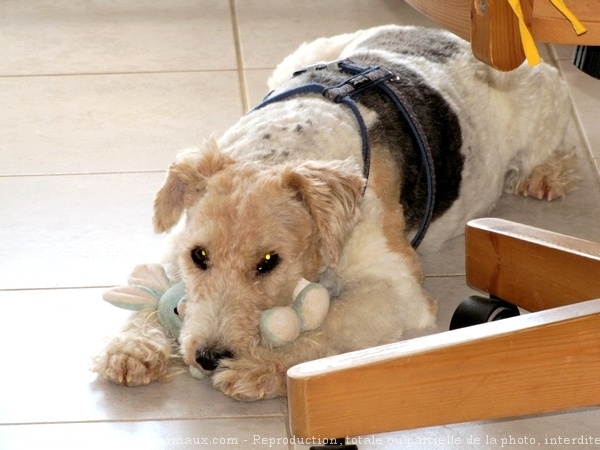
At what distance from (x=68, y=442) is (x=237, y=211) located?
68 cm

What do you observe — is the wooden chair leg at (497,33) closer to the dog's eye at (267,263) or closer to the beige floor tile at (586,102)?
the dog's eye at (267,263)

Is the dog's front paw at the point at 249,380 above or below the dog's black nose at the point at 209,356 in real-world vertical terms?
below

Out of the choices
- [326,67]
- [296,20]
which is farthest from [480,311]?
[296,20]

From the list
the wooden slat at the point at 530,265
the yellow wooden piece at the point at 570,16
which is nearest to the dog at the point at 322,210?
the wooden slat at the point at 530,265

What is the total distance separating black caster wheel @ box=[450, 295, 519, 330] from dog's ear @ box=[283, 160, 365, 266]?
1.13 feet

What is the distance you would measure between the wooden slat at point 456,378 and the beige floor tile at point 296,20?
2660 mm

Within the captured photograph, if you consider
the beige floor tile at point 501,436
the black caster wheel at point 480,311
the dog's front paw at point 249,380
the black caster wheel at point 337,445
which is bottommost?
the beige floor tile at point 501,436

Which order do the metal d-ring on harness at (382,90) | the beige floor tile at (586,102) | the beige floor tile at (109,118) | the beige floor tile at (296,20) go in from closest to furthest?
the metal d-ring on harness at (382,90) < the beige floor tile at (109,118) < the beige floor tile at (586,102) < the beige floor tile at (296,20)

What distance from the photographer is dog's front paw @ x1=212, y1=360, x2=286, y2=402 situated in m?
2.46

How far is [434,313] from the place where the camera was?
281cm

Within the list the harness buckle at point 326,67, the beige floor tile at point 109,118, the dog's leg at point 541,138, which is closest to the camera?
the harness buckle at point 326,67

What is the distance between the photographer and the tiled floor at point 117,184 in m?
2.45

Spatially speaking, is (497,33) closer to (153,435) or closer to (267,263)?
(267,263)

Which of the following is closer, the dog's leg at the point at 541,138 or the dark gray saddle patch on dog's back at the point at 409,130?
the dark gray saddle patch on dog's back at the point at 409,130
